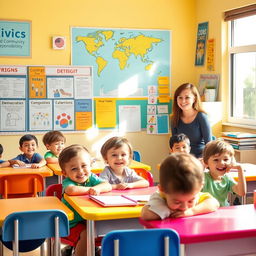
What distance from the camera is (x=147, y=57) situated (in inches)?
290

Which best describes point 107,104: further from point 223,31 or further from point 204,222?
point 204,222

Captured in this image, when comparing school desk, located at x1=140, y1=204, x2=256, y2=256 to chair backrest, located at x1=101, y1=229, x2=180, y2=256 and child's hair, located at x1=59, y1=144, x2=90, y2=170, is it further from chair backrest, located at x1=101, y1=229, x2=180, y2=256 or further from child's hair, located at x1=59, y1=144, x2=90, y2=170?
child's hair, located at x1=59, y1=144, x2=90, y2=170

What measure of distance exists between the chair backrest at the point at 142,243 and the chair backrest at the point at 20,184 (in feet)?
7.57

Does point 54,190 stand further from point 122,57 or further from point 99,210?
point 122,57

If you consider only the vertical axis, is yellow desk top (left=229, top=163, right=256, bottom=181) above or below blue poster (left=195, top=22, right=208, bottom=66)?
below

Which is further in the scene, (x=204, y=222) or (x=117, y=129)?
(x=117, y=129)

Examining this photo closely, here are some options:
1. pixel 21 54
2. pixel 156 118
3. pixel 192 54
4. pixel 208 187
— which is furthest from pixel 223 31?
pixel 208 187

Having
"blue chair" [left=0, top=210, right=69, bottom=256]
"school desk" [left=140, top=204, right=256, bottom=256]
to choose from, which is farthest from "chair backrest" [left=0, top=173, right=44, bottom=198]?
"school desk" [left=140, top=204, right=256, bottom=256]

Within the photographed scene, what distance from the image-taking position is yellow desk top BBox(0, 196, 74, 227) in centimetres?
299

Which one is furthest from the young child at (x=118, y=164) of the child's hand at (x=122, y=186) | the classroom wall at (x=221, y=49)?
the classroom wall at (x=221, y=49)

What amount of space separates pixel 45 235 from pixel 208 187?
1.14 m

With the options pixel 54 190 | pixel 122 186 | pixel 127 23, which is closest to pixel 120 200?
pixel 122 186

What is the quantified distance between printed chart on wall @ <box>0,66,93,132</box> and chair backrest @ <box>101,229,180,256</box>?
4.80 metres

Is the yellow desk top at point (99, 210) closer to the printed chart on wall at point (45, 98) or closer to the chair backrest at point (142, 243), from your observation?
the chair backrest at point (142, 243)
